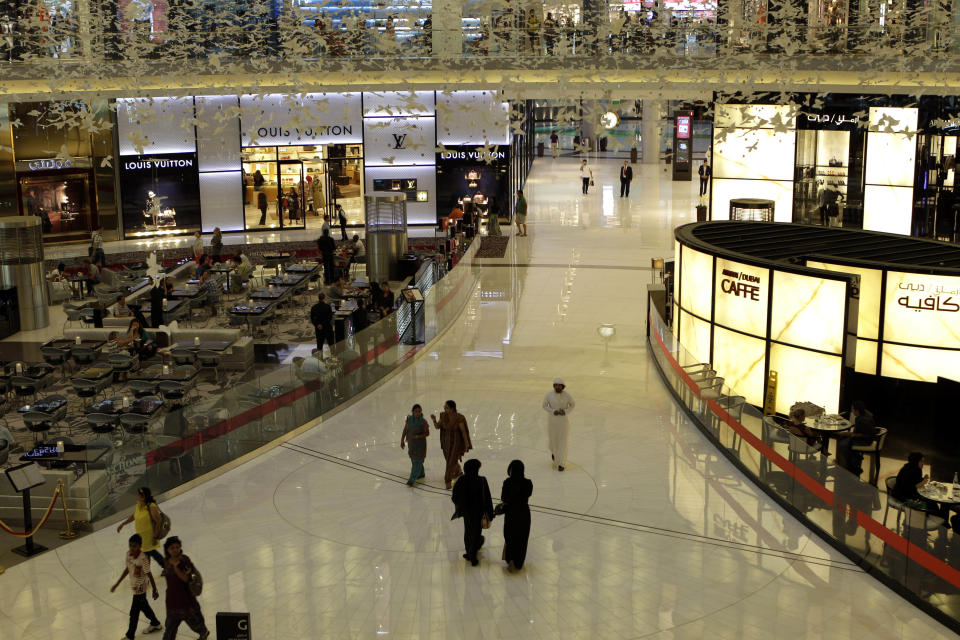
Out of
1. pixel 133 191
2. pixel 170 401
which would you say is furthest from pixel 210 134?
pixel 170 401

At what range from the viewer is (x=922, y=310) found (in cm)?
1131

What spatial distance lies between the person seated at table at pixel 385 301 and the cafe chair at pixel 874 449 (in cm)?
794

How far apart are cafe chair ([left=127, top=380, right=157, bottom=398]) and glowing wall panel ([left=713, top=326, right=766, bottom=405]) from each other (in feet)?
23.7

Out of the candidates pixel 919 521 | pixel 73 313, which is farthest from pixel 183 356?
pixel 919 521

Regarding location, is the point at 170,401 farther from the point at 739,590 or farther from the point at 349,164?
the point at 349,164

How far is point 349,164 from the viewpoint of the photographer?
99.1ft

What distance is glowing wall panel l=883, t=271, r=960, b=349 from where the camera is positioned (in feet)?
36.6

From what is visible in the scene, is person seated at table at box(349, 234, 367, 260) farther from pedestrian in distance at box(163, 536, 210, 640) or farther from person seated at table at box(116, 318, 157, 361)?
pedestrian in distance at box(163, 536, 210, 640)

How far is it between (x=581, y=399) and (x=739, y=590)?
540 centimetres

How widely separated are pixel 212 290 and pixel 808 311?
11189 millimetres

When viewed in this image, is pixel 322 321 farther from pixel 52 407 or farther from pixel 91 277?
pixel 91 277

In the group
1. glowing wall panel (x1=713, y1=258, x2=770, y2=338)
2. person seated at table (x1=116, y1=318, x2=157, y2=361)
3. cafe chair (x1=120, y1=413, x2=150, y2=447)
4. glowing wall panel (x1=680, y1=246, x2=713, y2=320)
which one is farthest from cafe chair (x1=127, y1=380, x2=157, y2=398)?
glowing wall panel (x1=713, y1=258, x2=770, y2=338)

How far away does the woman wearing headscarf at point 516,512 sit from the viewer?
8422mm

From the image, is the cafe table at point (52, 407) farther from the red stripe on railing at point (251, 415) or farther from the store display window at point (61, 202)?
the store display window at point (61, 202)
